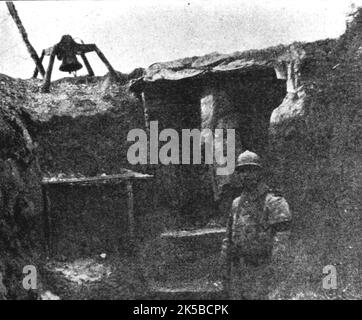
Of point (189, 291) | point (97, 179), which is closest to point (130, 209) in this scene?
point (97, 179)

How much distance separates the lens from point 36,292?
23.6ft

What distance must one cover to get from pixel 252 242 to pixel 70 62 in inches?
230

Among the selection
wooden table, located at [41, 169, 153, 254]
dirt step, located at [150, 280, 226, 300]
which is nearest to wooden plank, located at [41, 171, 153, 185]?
wooden table, located at [41, 169, 153, 254]

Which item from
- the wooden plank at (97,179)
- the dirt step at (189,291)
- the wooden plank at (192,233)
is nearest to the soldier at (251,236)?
the dirt step at (189,291)

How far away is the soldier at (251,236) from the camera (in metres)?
6.51

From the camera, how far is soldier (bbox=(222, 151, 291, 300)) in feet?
21.4

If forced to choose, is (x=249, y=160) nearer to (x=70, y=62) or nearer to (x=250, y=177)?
(x=250, y=177)

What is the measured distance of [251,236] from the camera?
6.61 metres

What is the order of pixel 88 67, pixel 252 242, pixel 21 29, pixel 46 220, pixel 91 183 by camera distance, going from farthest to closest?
pixel 21 29, pixel 88 67, pixel 91 183, pixel 46 220, pixel 252 242

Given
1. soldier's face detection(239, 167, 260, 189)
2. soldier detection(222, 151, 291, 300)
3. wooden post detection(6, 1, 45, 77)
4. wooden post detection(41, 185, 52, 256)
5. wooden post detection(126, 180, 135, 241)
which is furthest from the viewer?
wooden post detection(6, 1, 45, 77)

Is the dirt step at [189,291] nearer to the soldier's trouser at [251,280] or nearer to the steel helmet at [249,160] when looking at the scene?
the soldier's trouser at [251,280]

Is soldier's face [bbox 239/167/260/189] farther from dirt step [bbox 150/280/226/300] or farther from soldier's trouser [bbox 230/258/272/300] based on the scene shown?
dirt step [bbox 150/280/226/300]

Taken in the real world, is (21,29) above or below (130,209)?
above
